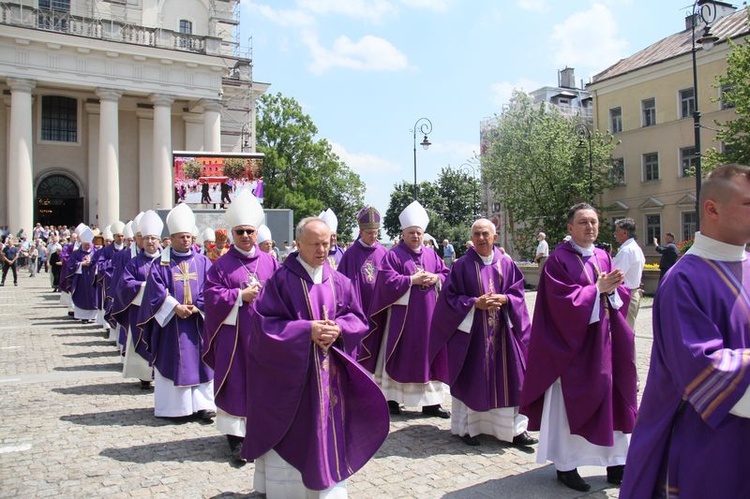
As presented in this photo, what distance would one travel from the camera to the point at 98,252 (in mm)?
14891

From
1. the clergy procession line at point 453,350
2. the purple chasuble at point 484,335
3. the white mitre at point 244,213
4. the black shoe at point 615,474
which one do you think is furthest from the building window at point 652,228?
the white mitre at point 244,213

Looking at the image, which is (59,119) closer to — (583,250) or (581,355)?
(583,250)

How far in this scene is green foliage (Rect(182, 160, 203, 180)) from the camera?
2536cm

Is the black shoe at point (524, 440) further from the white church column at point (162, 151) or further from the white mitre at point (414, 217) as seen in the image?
the white church column at point (162, 151)

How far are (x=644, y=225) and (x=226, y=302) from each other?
38.3 m

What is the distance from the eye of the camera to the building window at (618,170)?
41.2m

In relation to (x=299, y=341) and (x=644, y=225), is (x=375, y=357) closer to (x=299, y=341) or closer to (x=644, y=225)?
(x=299, y=341)

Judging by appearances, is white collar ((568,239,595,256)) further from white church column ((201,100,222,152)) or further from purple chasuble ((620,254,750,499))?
white church column ((201,100,222,152))

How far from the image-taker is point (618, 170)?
41625 millimetres

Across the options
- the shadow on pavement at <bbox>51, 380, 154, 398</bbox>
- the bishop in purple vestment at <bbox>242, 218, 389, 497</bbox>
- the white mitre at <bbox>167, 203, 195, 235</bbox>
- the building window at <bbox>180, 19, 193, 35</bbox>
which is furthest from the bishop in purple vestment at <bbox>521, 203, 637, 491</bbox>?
the building window at <bbox>180, 19, 193, 35</bbox>

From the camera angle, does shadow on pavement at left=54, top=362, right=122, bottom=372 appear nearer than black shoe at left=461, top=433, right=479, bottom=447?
No

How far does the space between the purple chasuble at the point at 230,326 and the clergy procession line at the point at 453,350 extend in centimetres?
2

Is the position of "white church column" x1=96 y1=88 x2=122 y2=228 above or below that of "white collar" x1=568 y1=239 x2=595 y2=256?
above

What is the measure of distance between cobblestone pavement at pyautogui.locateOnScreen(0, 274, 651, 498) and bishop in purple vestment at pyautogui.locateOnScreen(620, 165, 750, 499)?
7.43 feet
